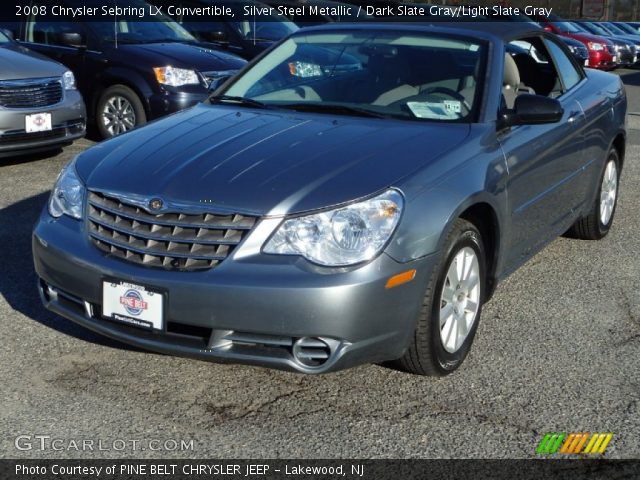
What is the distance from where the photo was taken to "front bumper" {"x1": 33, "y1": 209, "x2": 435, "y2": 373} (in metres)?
3.22

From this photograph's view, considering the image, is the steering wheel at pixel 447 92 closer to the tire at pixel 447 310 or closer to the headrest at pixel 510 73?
the headrest at pixel 510 73

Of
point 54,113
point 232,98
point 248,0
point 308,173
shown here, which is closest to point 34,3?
point 54,113

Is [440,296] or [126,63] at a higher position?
[440,296]

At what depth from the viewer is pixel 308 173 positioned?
3.56 m

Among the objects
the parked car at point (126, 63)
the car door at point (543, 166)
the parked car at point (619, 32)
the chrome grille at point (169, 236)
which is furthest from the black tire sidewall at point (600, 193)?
the parked car at point (619, 32)

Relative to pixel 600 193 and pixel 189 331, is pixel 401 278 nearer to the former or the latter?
pixel 189 331

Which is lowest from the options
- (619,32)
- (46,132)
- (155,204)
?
(619,32)

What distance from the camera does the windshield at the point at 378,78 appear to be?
14.3 ft

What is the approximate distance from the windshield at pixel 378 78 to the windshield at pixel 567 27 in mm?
21170

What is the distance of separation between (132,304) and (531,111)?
209 cm

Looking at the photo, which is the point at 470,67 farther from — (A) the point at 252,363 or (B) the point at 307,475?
(B) the point at 307,475

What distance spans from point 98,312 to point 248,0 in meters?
9.65

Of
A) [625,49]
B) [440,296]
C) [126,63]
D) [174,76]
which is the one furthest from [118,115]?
[625,49]

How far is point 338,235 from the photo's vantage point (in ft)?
10.9
